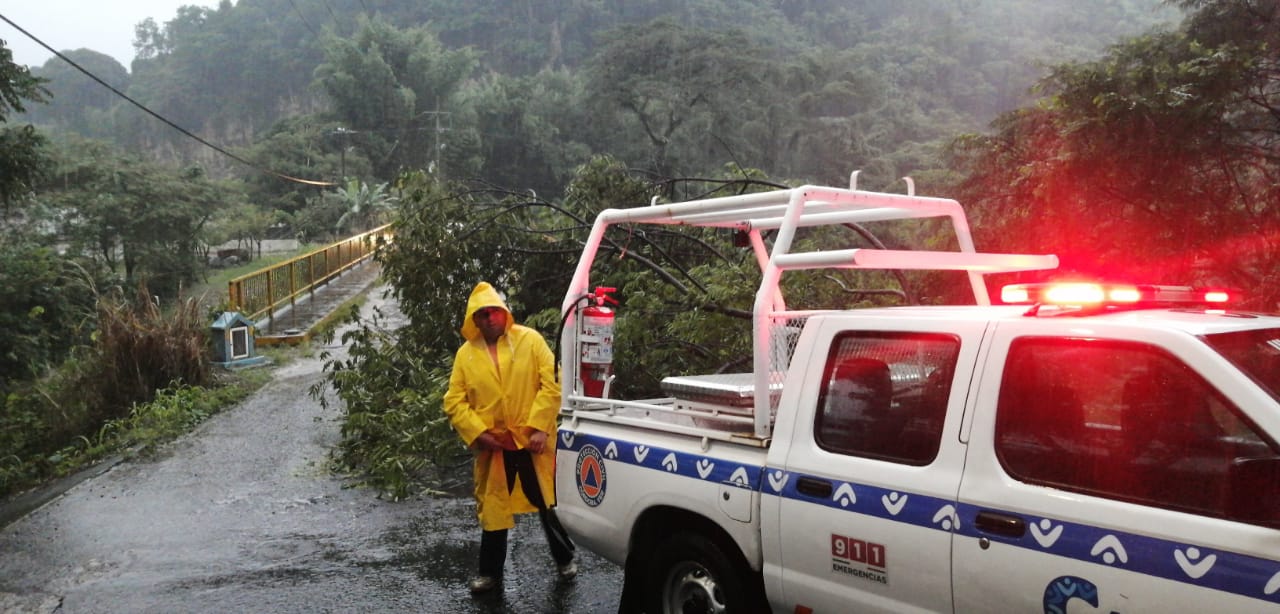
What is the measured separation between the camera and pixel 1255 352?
2.85m

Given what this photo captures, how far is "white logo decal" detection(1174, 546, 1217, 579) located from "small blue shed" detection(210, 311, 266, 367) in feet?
45.6

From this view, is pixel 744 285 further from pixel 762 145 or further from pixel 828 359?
pixel 762 145

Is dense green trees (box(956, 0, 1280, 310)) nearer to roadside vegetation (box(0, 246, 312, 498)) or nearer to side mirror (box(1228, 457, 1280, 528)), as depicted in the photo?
side mirror (box(1228, 457, 1280, 528))

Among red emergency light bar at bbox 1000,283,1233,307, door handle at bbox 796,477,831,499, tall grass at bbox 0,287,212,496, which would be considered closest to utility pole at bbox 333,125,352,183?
tall grass at bbox 0,287,212,496

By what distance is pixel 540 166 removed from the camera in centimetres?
6769

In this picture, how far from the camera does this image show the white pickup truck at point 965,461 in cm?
266

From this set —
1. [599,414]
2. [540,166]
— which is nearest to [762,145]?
[540,166]

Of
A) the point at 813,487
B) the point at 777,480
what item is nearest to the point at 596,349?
the point at 777,480

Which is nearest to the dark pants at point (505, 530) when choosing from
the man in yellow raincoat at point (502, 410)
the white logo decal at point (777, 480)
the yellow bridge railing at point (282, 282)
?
the man in yellow raincoat at point (502, 410)

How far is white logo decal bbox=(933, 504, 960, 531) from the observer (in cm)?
312

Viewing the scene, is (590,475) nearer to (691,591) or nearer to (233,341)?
(691,591)

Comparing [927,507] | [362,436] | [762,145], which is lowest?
[362,436]

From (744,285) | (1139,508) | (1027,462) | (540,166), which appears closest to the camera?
(1139,508)

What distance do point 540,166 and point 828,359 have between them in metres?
65.2
